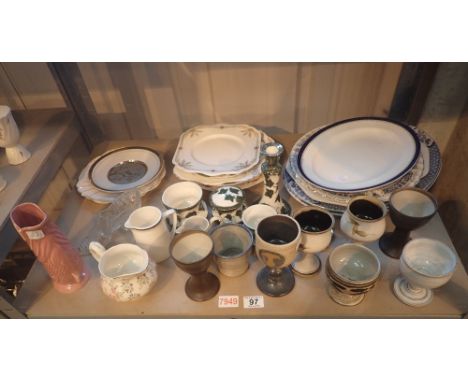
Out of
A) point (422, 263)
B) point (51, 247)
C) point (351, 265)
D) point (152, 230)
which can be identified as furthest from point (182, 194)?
point (422, 263)

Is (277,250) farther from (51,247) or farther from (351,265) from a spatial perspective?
(51,247)

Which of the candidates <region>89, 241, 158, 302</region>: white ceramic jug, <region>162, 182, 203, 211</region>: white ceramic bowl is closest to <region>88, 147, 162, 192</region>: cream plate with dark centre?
<region>162, 182, 203, 211</region>: white ceramic bowl

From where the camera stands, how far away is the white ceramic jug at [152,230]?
73 cm

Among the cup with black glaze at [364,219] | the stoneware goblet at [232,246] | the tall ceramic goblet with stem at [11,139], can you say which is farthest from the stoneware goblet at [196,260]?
the tall ceramic goblet with stem at [11,139]

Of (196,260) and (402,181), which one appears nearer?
(196,260)

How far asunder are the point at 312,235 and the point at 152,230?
1.09ft

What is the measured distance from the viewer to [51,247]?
0.69 metres

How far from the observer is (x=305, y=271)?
0.75m

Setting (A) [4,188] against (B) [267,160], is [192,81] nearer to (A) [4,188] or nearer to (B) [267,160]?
(B) [267,160]

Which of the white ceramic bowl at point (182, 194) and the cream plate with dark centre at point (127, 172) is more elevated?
the white ceramic bowl at point (182, 194)

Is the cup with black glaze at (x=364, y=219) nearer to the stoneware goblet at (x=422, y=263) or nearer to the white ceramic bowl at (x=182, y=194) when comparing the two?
the stoneware goblet at (x=422, y=263)

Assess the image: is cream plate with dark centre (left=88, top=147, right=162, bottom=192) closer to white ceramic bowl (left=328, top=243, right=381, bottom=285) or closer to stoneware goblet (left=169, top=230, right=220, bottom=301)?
stoneware goblet (left=169, top=230, right=220, bottom=301)

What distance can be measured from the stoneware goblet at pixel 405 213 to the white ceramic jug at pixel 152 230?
473 millimetres
